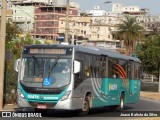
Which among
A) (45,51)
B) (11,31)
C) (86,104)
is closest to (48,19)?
(11,31)

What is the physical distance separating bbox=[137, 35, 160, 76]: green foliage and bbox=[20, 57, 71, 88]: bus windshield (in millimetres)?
39678

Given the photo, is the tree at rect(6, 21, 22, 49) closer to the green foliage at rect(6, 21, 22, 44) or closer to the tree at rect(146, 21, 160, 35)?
the green foliage at rect(6, 21, 22, 44)

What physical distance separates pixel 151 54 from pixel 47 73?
40.6m

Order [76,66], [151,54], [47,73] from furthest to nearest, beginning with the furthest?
[151,54] < [76,66] < [47,73]

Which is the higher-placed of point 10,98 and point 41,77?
point 41,77

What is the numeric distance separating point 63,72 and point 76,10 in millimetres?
153890

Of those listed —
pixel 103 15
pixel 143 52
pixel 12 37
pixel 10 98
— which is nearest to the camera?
pixel 10 98

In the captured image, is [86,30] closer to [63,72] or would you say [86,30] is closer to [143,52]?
[143,52]

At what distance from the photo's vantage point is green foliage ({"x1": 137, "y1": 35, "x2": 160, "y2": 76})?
59.0 meters

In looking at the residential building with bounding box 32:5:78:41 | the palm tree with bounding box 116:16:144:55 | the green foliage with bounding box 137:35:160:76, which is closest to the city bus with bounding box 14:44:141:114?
the green foliage with bounding box 137:35:160:76

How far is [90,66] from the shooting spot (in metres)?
21.8

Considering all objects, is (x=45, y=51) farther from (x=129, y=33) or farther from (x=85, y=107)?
(x=129, y=33)

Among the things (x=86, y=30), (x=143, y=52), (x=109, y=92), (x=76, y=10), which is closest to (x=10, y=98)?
(x=109, y=92)

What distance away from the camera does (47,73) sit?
65.0 ft
